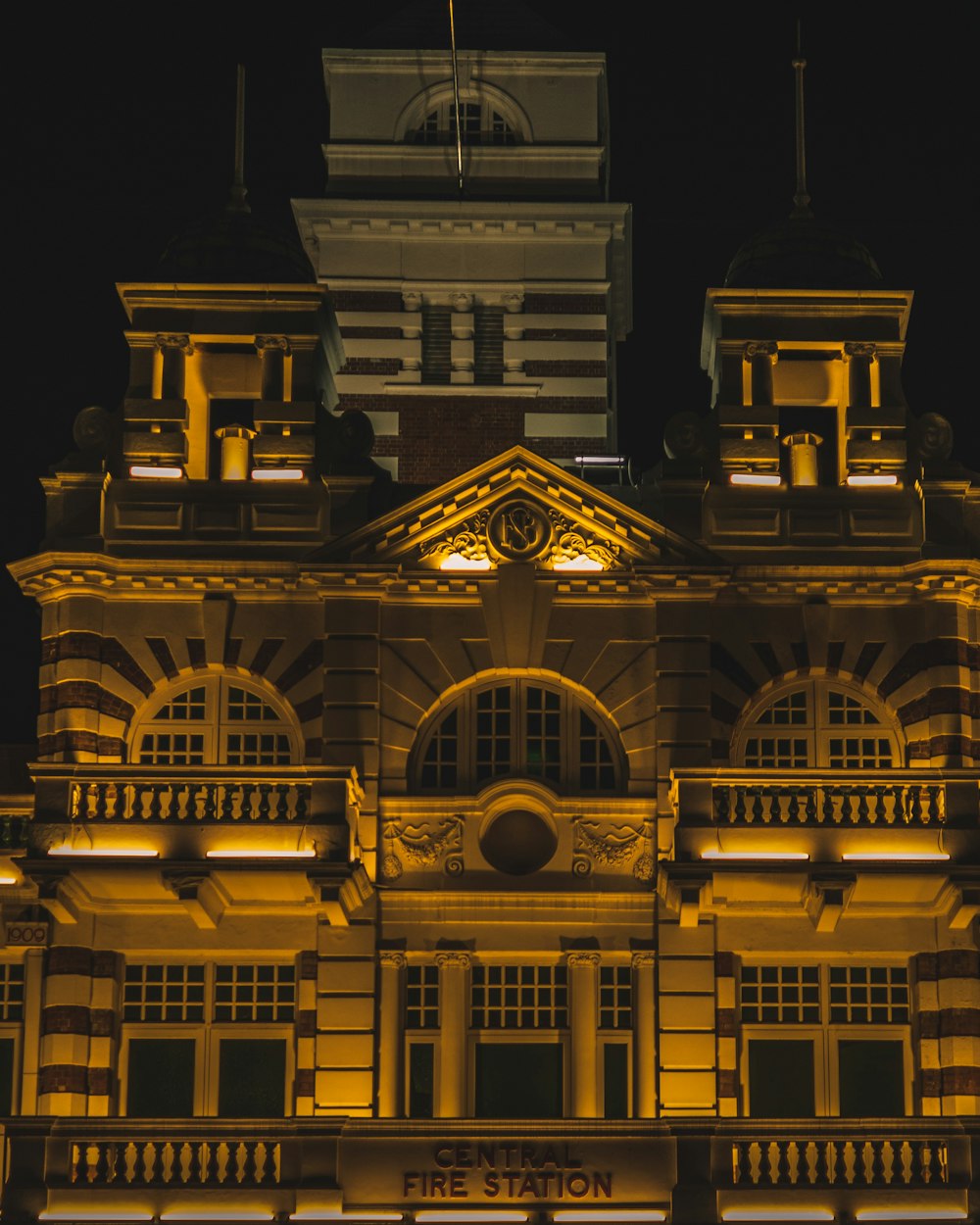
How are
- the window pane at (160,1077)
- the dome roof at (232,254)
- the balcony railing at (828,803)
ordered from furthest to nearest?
the dome roof at (232,254), the window pane at (160,1077), the balcony railing at (828,803)

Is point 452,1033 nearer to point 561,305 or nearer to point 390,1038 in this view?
point 390,1038

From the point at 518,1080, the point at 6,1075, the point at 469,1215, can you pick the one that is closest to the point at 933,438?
the point at 518,1080

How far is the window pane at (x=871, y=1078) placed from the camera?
40.3 m

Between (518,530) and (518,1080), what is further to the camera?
(518,530)

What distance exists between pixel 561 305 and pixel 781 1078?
17.4 metres

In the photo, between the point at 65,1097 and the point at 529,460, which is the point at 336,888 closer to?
the point at 65,1097

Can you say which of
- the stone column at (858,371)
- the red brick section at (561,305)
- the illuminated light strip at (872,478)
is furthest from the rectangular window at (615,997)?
the red brick section at (561,305)

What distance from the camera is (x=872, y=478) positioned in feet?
141

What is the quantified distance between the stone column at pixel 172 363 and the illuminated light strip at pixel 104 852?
7.91 meters

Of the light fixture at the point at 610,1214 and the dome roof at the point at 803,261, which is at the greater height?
the dome roof at the point at 803,261

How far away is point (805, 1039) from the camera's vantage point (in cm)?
4056

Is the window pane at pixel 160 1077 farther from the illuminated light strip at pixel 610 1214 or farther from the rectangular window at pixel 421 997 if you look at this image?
the illuminated light strip at pixel 610 1214

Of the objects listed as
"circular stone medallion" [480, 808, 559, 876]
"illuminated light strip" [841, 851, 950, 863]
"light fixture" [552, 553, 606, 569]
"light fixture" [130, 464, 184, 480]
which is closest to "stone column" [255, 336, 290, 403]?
"light fixture" [130, 464, 184, 480]

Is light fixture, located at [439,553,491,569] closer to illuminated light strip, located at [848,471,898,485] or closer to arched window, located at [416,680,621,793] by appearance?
arched window, located at [416,680,621,793]
